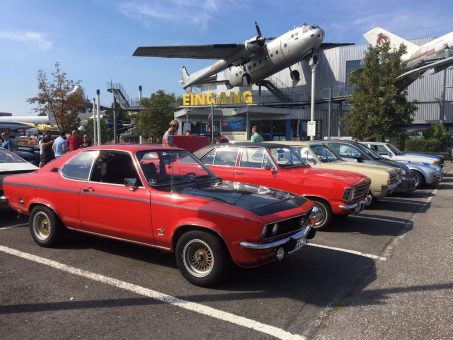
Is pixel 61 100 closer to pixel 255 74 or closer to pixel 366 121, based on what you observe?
pixel 255 74

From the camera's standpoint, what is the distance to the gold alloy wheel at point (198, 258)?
4.56m

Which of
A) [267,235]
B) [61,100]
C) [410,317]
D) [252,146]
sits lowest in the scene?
[410,317]

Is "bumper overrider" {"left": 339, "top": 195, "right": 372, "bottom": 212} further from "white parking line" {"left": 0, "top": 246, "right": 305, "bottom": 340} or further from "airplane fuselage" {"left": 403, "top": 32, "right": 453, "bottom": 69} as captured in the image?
"airplane fuselage" {"left": 403, "top": 32, "right": 453, "bottom": 69}

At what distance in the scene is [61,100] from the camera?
34.4 metres

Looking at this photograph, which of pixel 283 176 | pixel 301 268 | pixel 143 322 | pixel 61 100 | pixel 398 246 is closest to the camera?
pixel 143 322

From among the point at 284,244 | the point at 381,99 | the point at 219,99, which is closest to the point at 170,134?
the point at 284,244

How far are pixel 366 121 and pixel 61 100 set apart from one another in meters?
24.2

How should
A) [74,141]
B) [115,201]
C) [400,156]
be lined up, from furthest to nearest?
[400,156]
[74,141]
[115,201]

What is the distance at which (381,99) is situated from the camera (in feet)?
81.1

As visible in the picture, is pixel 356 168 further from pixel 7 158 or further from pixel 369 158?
pixel 7 158

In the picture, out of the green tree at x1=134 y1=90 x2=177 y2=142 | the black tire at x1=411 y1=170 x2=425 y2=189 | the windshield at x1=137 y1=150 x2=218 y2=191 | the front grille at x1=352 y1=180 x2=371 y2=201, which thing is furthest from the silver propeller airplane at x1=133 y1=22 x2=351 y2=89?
the windshield at x1=137 y1=150 x2=218 y2=191

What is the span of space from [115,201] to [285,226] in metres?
2.15

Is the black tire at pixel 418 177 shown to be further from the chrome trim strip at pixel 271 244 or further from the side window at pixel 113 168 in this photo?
the side window at pixel 113 168

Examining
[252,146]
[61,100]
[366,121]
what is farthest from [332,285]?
[61,100]
